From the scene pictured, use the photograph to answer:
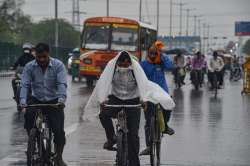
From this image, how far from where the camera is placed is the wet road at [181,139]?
453 inches

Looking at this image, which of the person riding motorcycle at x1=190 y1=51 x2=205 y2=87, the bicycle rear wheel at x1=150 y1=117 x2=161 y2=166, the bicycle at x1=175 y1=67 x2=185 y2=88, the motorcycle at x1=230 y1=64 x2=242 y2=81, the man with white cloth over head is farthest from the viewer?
the motorcycle at x1=230 y1=64 x2=242 y2=81

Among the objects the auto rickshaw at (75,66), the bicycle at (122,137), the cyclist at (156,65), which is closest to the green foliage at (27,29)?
the auto rickshaw at (75,66)

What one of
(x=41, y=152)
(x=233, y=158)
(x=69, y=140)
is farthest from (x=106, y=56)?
(x=41, y=152)

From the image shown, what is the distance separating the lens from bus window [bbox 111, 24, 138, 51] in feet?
109

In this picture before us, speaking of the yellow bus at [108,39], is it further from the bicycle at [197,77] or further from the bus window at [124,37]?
the bicycle at [197,77]

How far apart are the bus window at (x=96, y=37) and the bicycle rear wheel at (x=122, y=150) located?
78.0 ft

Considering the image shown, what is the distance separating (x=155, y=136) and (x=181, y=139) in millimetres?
3389

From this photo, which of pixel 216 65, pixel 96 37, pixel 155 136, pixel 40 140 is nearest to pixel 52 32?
pixel 96 37

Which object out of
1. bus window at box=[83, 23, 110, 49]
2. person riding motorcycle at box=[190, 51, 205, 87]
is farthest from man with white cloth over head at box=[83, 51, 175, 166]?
bus window at box=[83, 23, 110, 49]

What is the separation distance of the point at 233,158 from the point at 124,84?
2.84 metres

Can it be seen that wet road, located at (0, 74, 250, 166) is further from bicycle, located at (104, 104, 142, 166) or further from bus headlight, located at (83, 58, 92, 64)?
bus headlight, located at (83, 58, 92, 64)

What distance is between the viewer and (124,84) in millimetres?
9898

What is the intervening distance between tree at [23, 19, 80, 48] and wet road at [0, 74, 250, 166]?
9374 centimetres

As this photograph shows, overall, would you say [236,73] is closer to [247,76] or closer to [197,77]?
[197,77]
